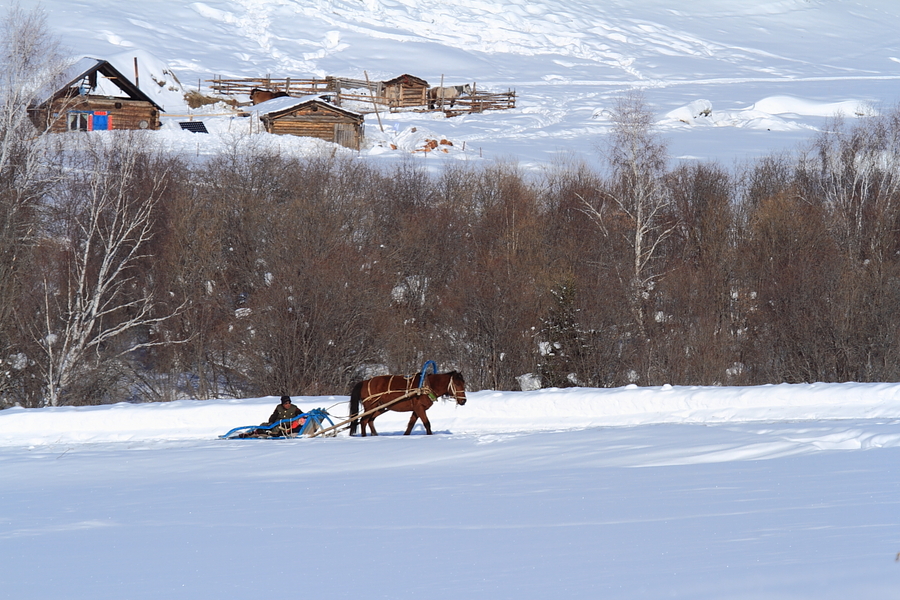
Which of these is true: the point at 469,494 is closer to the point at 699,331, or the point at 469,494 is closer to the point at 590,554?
the point at 590,554

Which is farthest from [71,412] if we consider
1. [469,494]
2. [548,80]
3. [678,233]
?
[548,80]

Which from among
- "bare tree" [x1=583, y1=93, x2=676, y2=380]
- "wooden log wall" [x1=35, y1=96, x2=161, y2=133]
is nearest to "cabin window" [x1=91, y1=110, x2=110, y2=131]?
"wooden log wall" [x1=35, y1=96, x2=161, y2=133]

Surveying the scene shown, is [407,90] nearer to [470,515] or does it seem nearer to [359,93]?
[359,93]

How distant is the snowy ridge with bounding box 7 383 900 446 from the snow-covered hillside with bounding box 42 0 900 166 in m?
24.4

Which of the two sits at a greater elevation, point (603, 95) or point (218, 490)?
point (603, 95)

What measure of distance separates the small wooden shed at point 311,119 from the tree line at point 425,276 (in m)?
10.7

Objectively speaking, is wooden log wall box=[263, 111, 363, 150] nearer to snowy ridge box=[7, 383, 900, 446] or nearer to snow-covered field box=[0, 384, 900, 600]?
snowy ridge box=[7, 383, 900, 446]

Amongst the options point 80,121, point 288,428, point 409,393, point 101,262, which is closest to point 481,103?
point 80,121

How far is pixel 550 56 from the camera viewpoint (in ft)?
263

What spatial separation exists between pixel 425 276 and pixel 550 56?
5644 centimetres

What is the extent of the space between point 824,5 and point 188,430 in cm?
11614

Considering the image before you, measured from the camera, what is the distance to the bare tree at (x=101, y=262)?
74.9ft

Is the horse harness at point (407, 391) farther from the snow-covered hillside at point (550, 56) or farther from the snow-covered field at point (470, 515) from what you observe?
the snow-covered hillside at point (550, 56)

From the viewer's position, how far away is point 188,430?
14.4 m
